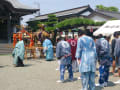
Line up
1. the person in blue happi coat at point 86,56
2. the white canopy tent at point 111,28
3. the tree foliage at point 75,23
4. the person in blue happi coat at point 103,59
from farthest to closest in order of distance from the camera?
the tree foliage at point 75,23, the white canopy tent at point 111,28, the person in blue happi coat at point 103,59, the person in blue happi coat at point 86,56

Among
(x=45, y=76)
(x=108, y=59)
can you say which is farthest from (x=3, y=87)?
(x=108, y=59)

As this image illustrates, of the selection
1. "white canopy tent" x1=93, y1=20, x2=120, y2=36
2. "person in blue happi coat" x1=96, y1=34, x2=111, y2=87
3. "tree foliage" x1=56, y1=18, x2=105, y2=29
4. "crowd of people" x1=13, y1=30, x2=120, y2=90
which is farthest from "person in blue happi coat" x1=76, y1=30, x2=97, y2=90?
"tree foliage" x1=56, y1=18, x2=105, y2=29

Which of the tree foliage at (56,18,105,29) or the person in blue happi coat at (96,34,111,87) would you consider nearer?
the person in blue happi coat at (96,34,111,87)

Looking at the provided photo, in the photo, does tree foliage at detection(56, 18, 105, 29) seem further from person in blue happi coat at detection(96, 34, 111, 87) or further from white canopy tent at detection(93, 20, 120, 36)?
person in blue happi coat at detection(96, 34, 111, 87)

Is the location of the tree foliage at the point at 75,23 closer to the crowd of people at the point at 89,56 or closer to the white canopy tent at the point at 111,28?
the white canopy tent at the point at 111,28

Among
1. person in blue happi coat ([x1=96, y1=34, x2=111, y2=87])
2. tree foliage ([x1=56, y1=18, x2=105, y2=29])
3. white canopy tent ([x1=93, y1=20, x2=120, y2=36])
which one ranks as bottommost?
person in blue happi coat ([x1=96, y1=34, x2=111, y2=87])

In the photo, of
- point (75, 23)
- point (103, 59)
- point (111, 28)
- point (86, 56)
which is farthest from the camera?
point (75, 23)

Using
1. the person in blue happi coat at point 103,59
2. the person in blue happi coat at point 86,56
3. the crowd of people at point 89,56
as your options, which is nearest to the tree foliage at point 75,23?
the crowd of people at point 89,56

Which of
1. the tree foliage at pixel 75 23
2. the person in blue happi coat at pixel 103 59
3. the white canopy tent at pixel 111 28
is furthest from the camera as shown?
the tree foliage at pixel 75 23

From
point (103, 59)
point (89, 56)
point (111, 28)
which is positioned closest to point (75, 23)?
point (111, 28)

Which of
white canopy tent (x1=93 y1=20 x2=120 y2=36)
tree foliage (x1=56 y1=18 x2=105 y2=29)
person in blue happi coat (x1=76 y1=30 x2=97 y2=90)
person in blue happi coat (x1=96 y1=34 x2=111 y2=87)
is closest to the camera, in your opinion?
person in blue happi coat (x1=76 y1=30 x2=97 y2=90)

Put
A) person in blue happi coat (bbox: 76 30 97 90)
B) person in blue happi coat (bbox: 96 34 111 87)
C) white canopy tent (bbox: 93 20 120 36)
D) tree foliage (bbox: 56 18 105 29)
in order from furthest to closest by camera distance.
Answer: tree foliage (bbox: 56 18 105 29)
white canopy tent (bbox: 93 20 120 36)
person in blue happi coat (bbox: 96 34 111 87)
person in blue happi coat (bbox: 76 30 97 90)

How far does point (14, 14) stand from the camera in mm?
18797

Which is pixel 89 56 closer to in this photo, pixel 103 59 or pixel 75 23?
pixel 103 59
